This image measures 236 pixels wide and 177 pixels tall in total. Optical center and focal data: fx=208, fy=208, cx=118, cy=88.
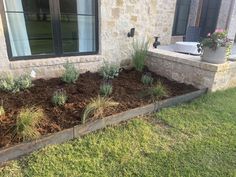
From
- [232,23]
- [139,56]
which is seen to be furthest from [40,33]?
[232,23]

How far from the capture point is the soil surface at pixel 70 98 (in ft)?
8.21

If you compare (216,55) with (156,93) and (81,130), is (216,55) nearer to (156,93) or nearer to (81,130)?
(156,93)

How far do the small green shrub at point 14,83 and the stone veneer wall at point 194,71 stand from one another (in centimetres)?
265

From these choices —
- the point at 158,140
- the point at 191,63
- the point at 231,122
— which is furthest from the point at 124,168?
the point at 191,63

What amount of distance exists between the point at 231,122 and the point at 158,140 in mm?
1251

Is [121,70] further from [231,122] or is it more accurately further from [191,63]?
[231,122]

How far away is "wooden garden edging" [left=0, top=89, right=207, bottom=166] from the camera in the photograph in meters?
2.13

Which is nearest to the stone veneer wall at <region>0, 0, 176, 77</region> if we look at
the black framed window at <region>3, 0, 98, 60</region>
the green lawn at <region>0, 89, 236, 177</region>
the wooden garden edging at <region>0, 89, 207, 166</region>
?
the black framed window at <region>3, 0, 98, 60</region>

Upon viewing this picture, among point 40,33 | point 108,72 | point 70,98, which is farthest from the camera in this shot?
point 108,72

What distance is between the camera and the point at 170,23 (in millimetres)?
7176

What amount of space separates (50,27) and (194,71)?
2765 millimetres

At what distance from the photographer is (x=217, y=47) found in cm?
361

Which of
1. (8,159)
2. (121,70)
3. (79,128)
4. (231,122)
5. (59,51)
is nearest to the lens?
(8,159)

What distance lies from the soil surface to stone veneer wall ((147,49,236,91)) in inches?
7.3
